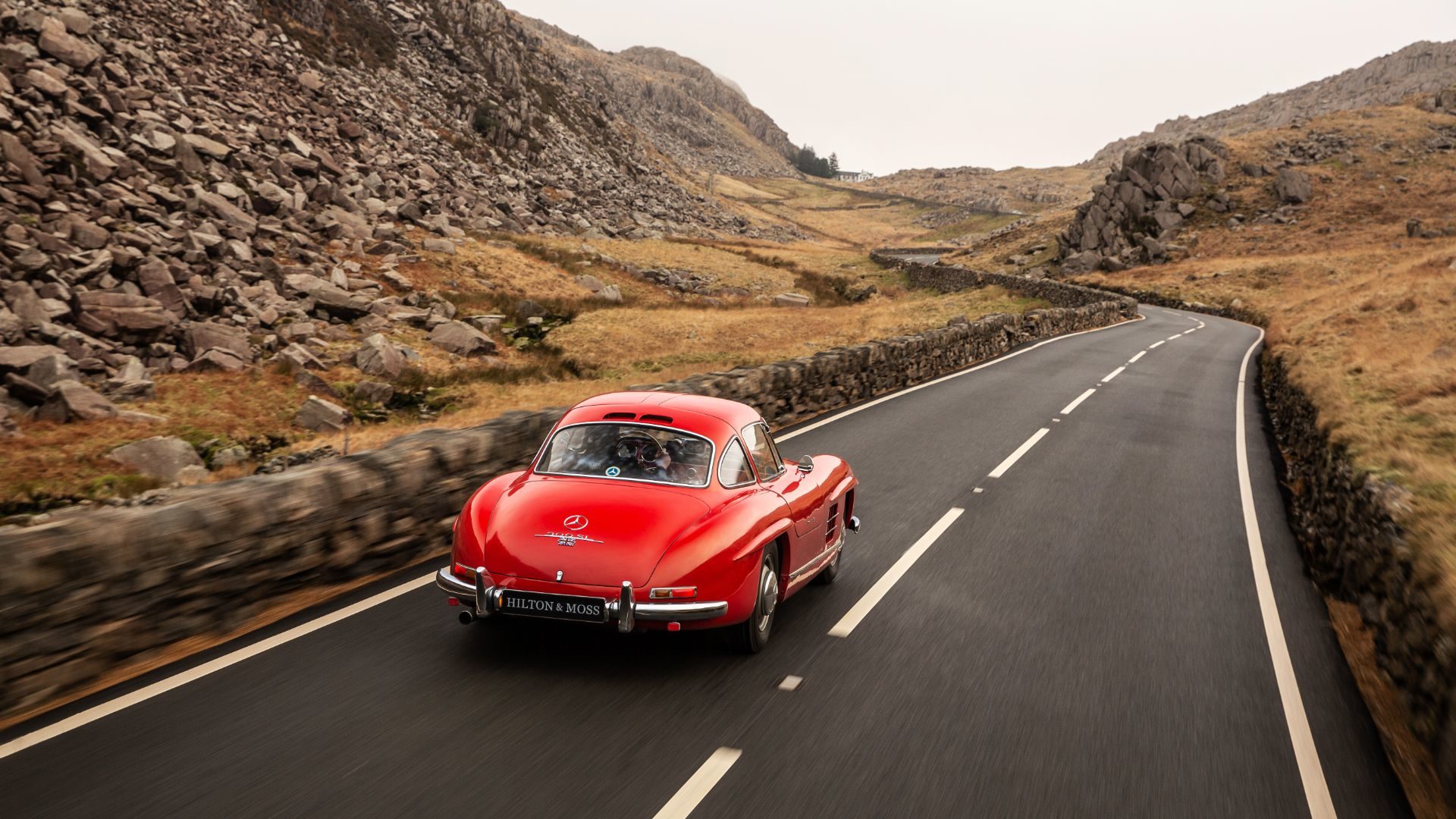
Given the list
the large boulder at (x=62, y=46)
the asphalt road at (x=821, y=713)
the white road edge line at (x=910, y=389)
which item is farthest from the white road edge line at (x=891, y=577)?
the large boulder at (x=62, y=46)

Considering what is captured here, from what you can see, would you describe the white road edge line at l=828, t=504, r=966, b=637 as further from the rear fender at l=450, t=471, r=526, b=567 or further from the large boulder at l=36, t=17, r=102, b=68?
the large boulder at l=36, t=17, r=102, b=68

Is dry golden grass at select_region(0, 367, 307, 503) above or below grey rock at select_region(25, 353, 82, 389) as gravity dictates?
below

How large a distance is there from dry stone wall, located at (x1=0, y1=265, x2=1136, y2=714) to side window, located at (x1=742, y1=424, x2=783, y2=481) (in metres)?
2.79

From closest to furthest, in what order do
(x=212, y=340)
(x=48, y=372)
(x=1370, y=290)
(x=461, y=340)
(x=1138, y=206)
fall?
(x=48, y=372) < (x=212, y=340) < (x=461, y=340) < (x=1370, y=290) < (x=1138, y=206)

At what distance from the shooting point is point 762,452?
6652mm

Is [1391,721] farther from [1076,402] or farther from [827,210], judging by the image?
[827,210]

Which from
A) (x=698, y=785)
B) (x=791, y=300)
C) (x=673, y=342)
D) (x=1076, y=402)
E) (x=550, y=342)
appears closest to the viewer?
(x=698, y=785)

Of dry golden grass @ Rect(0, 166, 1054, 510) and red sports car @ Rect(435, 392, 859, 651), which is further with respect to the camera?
dry golden grass @ Rect(0, 166, 1054, 510)

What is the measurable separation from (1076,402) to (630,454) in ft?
46.8

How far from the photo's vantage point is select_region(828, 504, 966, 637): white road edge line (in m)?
6.50

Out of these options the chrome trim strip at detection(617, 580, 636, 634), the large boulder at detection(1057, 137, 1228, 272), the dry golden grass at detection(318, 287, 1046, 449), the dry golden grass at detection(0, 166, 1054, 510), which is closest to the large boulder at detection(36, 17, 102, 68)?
the dry golden grass at detection(0, 166, 1054, 510)

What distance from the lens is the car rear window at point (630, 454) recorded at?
595cm

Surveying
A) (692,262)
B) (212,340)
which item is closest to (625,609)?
(212,340)

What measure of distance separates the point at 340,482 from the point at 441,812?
11.6 feet
